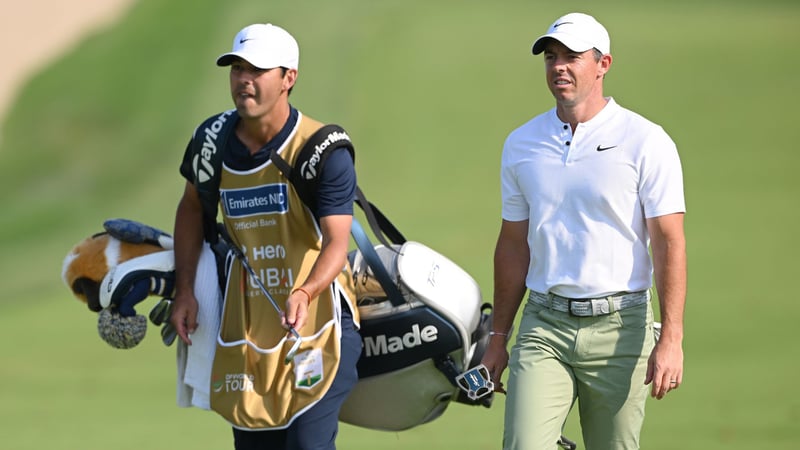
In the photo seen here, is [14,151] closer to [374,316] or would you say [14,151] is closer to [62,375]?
[62,375]

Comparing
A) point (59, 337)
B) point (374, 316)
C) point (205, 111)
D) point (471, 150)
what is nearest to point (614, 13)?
point (471, 150)

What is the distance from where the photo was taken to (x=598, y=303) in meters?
4.06

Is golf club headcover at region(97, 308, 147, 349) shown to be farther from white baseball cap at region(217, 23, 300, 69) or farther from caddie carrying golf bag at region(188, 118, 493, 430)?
white baseball cap at region(217, 23, 300, 69)

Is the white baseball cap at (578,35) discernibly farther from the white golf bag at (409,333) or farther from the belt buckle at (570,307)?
the white golf bag at (409,333)

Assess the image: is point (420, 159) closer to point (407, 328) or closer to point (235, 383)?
point (407, 328)

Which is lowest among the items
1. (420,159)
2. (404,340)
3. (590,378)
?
(590,378)

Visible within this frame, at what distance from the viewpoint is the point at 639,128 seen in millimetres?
4047

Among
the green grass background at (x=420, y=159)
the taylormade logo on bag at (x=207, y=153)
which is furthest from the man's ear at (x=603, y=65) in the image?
the green grass background at (x=420, y=159)

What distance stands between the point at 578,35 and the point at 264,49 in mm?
1027

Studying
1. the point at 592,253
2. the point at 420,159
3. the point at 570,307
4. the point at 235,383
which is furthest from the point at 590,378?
the point at 420,159

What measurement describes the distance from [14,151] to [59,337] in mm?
4791

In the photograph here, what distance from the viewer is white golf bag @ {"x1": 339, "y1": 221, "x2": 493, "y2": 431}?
15.3 feet

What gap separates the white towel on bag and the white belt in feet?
4.07

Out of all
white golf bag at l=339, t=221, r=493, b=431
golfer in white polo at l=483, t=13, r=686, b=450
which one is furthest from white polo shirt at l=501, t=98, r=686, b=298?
white golf bag at l=339, t=221, r=493, b=431
